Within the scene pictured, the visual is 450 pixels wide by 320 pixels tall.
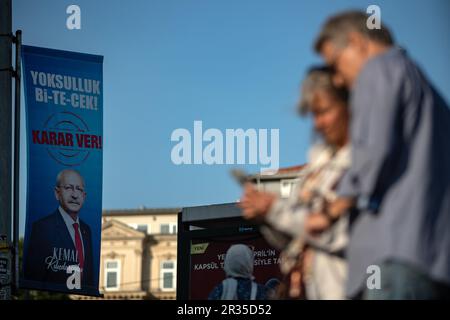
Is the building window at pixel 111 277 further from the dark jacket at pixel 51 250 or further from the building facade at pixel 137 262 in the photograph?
the dark jacket at pixel 51 250

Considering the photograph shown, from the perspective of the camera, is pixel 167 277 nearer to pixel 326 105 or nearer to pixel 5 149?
pixel 5 149

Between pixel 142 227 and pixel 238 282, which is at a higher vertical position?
pixel 238 282

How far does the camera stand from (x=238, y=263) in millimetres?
3740

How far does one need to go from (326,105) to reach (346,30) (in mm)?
219

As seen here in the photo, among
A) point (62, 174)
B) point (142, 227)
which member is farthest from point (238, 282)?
point (142, 227)

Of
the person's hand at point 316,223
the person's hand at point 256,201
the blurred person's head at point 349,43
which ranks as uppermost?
the blurred person's head at point 349,43

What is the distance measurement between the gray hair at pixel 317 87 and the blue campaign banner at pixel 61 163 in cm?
565

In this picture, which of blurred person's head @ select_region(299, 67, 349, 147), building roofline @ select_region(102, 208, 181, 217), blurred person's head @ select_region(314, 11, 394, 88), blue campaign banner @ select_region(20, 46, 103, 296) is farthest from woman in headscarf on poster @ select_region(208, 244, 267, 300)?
building roofline @ select_region(102, 208, 181, 217)

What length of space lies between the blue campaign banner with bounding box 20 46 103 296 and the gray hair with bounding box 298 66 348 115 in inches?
222

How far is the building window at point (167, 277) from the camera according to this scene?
200 feet

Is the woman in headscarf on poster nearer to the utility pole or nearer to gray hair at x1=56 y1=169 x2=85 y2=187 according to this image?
gray hair at x1=56 y1=169 x2=85 y2=187

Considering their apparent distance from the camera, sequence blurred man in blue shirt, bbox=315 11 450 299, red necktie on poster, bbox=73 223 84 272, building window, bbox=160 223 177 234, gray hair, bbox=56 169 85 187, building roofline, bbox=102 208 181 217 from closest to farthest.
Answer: blurred man in blue shirt, bbox=315 11 450 299 < gray hair, bbox=56 169 85 187 < red necktie on poster, bbox=73 223 84 272 < building window, bbox=160 223 177 234 < building roofline, bbox=102 208 181 217

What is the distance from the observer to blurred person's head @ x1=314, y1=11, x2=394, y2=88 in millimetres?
2645

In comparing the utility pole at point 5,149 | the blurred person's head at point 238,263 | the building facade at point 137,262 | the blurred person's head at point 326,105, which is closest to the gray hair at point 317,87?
the blurred person's head at point 326,105
